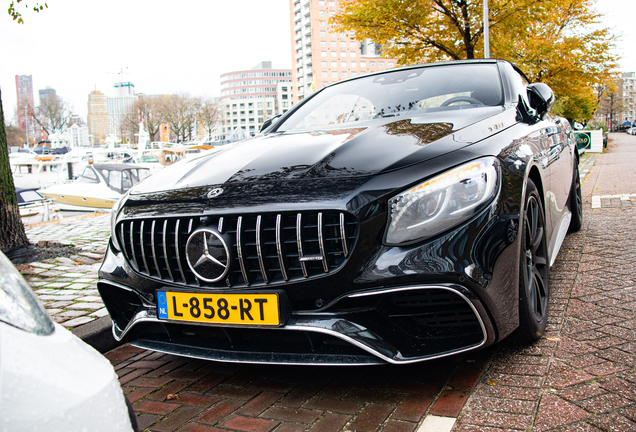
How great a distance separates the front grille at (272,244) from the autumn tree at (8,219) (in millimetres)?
4310

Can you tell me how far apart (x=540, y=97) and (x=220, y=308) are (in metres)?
2.64

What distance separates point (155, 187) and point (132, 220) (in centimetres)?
22

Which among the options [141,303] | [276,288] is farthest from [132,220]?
[276,288]

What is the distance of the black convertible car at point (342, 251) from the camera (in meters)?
2.07

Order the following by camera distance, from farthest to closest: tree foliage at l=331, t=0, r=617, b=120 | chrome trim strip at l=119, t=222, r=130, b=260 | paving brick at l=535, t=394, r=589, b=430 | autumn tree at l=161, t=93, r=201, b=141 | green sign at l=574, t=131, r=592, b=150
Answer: autumn tree at l=161, t=93, r=201, b=141
green sign at l=574, t=131, r=592, b=150
tree foliage at l=331, t=0, r=617, b=120
chrome trim strip at l=119, t=222, r=130, b=260
paving brick at l=535, t=394, r=589, b=430

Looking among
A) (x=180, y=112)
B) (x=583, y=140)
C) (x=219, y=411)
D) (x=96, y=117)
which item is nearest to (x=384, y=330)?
(x=219, y=411)

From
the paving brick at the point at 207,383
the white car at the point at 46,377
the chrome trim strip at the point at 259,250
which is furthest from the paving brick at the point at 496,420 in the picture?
the white car at the point at 46,377

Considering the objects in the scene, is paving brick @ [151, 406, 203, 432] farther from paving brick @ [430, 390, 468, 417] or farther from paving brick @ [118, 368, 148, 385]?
paving brick @ [430, 390, 468, 417]

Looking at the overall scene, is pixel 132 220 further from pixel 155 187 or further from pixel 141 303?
pixel 141 303

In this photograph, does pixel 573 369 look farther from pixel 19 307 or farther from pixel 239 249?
pixel 19 307

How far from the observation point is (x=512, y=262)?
223cm

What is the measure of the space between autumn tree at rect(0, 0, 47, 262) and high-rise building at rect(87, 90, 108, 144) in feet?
522

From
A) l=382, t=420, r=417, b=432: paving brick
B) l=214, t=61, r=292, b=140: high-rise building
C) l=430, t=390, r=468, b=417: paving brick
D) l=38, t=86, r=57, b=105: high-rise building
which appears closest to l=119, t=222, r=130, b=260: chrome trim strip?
l=382, t=420, r=417, b=432: paving brick

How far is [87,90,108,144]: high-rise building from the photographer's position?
513 ft
